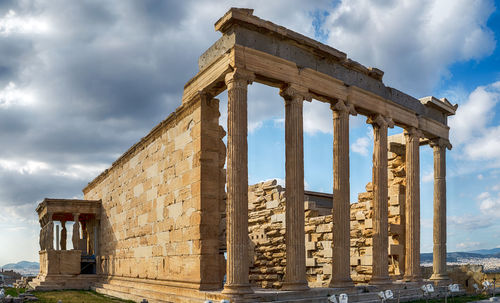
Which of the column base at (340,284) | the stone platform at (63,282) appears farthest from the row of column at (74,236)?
the column base at (340,284)

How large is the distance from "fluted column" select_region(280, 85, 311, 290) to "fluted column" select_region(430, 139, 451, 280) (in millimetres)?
9421

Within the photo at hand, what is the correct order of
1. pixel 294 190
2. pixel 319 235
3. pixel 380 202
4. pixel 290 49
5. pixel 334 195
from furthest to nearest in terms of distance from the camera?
pixel 319 235
pixel 380 202
pixel 334 195
pixel 290 49
pixel 294 190

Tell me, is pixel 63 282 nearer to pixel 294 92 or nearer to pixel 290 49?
pixel 294 92

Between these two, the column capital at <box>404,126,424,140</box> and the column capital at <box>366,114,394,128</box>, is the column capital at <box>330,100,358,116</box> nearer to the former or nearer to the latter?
the column capital at <box>366,114,394,128</box>

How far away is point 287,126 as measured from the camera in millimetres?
16219

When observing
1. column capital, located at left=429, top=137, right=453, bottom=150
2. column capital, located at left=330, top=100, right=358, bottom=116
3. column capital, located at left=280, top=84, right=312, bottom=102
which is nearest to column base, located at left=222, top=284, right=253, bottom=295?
column capital, located at left=280, top=84, right=312, bottom=102

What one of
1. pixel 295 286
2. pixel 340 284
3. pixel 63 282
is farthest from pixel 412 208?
pixel 63 282

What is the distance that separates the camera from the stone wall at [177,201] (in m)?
16.1

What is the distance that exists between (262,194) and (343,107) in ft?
27.9

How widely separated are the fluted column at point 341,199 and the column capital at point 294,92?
1.90 meters

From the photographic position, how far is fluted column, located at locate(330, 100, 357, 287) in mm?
17203

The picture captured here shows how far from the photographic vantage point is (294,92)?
53.1ft

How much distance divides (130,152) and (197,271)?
35.0 feet

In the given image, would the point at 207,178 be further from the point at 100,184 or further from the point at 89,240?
the point at 89,240
